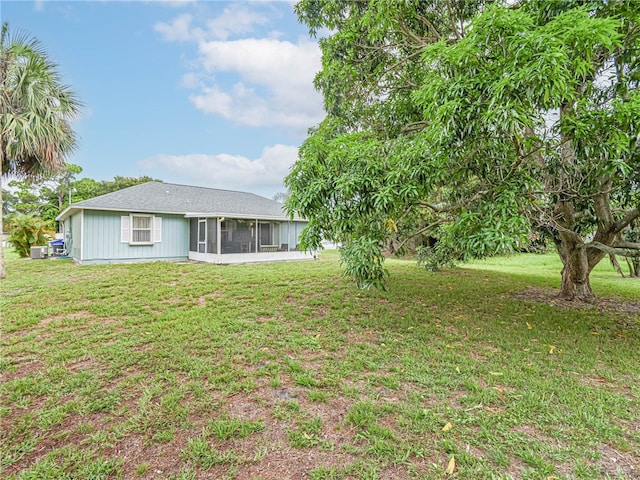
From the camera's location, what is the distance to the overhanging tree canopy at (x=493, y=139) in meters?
2.93

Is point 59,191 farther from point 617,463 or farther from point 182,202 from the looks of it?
point 617,463

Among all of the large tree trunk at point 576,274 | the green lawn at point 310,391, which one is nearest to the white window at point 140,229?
the green lawn at point 310,391

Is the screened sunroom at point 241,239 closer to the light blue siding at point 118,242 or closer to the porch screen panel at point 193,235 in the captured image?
the porch screen panel at point 193,235

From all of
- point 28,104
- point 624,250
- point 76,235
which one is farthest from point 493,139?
point 76,235

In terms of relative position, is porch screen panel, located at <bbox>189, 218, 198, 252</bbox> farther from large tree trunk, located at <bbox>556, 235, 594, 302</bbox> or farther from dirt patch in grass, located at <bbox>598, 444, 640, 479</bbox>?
dirt patch in grass, located at <bbox>598, 444, 640, 479</bbox>

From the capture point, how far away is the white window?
1245 cm

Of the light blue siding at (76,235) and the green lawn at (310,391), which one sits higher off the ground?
the light blue siding at (76,235)

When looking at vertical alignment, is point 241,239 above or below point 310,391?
above

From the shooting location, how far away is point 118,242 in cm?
1231

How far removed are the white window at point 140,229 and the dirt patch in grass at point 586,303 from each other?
13.5m

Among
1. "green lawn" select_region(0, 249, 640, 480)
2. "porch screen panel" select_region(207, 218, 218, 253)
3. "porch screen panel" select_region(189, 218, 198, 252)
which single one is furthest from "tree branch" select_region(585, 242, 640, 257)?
"porch screen panel" select_region(189, 218, 198, 252)

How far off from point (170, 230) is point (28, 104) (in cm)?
642

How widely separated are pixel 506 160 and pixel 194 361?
15.3ft

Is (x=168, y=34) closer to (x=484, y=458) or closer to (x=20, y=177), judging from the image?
(x=20, y=177)
